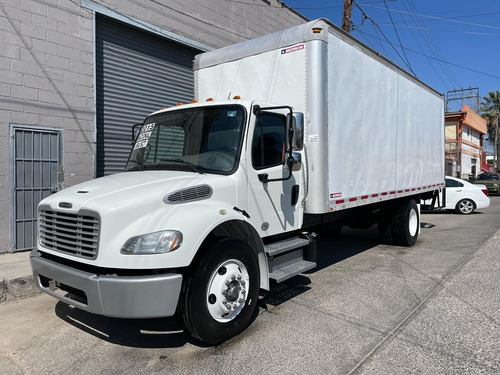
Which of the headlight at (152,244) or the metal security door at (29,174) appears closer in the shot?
the headlight at (152,244)

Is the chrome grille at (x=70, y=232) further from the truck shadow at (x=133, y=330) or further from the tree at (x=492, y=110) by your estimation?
the tree at (x=492, y=110)

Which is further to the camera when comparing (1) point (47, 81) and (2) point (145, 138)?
(1) point (47, 81)

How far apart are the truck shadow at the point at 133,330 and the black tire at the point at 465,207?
14.0m

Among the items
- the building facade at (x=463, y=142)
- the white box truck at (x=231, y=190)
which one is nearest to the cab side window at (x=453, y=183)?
the white box truck at (x=231, y=190)

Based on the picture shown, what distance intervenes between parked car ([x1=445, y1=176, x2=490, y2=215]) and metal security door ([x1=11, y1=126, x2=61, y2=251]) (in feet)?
45.3

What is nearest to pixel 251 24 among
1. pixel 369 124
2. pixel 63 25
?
pixel 63 25

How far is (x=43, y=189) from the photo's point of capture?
7.30 m

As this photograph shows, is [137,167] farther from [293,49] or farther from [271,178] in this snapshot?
[293,49]

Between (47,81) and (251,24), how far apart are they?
6486 mm

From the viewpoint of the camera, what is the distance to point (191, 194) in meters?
3.74

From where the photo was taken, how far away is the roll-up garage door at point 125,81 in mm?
8414

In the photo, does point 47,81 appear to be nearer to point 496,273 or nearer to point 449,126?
point 496,273

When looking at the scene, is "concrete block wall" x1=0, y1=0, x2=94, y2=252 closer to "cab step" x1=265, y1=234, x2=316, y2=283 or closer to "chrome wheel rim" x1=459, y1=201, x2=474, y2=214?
"cab step" x1=265, y1=234, x2=316, y2=283

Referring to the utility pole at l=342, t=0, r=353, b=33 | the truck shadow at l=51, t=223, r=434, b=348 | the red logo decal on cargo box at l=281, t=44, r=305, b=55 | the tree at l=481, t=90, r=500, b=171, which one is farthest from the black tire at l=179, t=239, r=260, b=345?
the tree at l=481, t=90, r=500, b=171
